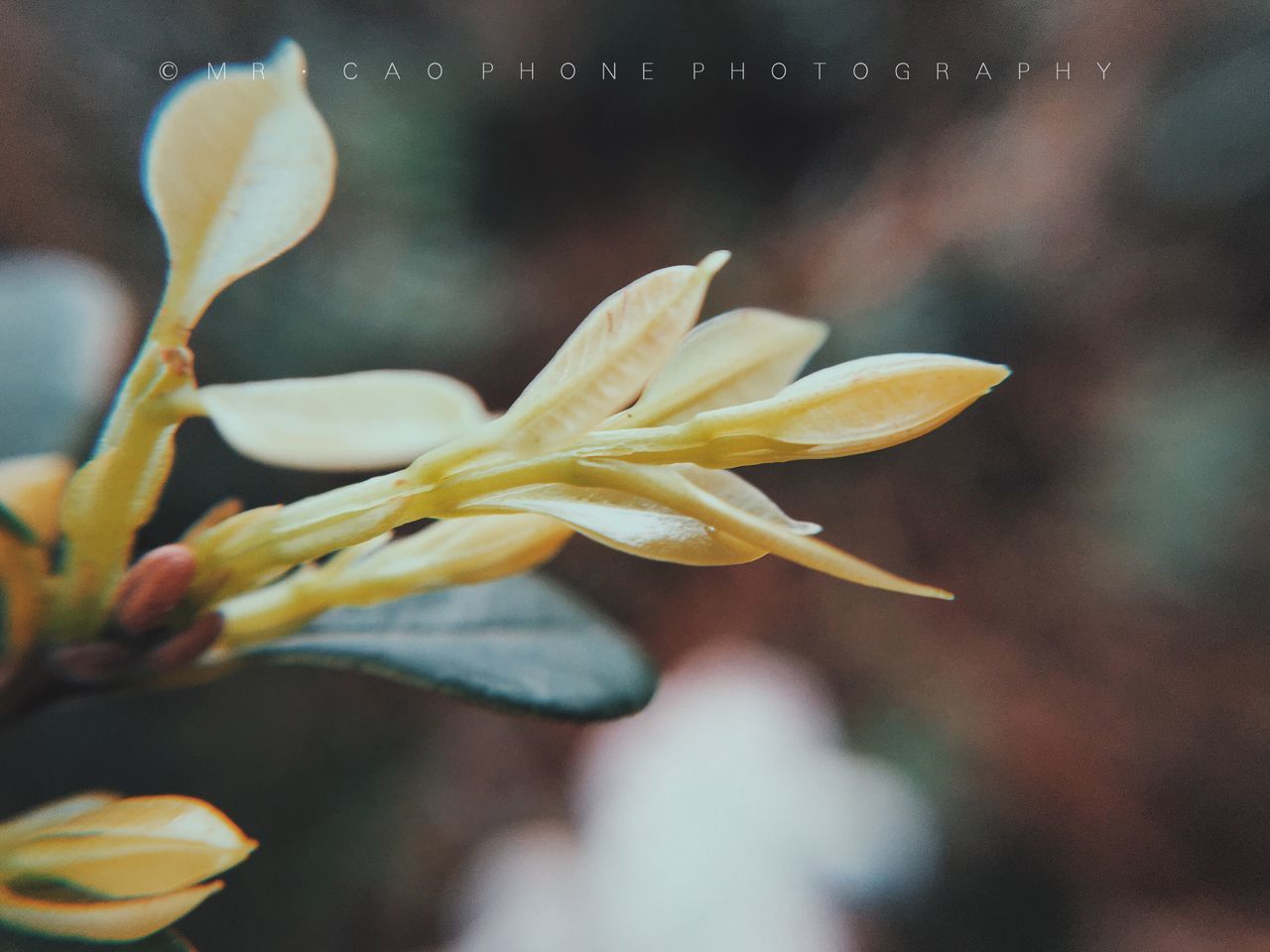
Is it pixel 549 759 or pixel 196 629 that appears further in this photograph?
pixel 549 759

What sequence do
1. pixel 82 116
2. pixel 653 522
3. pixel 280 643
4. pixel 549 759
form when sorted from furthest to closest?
pixel 549 759 < pixel 82 116 < pixel 280 643 < pixel 653 522

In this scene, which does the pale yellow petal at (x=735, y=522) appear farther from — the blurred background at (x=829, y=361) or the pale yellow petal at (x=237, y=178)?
the blurred background at (x=829, y=361)

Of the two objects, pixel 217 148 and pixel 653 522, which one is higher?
pixel 217 148

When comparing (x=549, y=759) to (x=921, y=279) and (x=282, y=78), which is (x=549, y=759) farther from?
(x=282, y=78)

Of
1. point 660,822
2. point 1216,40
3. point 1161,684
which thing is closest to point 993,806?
point 1161,684

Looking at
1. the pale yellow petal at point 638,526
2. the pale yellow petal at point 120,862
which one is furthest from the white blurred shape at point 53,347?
the pale yellow petal at point 638,526

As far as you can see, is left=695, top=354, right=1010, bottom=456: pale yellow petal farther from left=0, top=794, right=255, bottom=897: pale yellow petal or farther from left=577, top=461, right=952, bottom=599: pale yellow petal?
left=0, top=794, right=255, bottom=897: pale yellow petal

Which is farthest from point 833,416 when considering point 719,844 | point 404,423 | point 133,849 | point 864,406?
point 719,844
